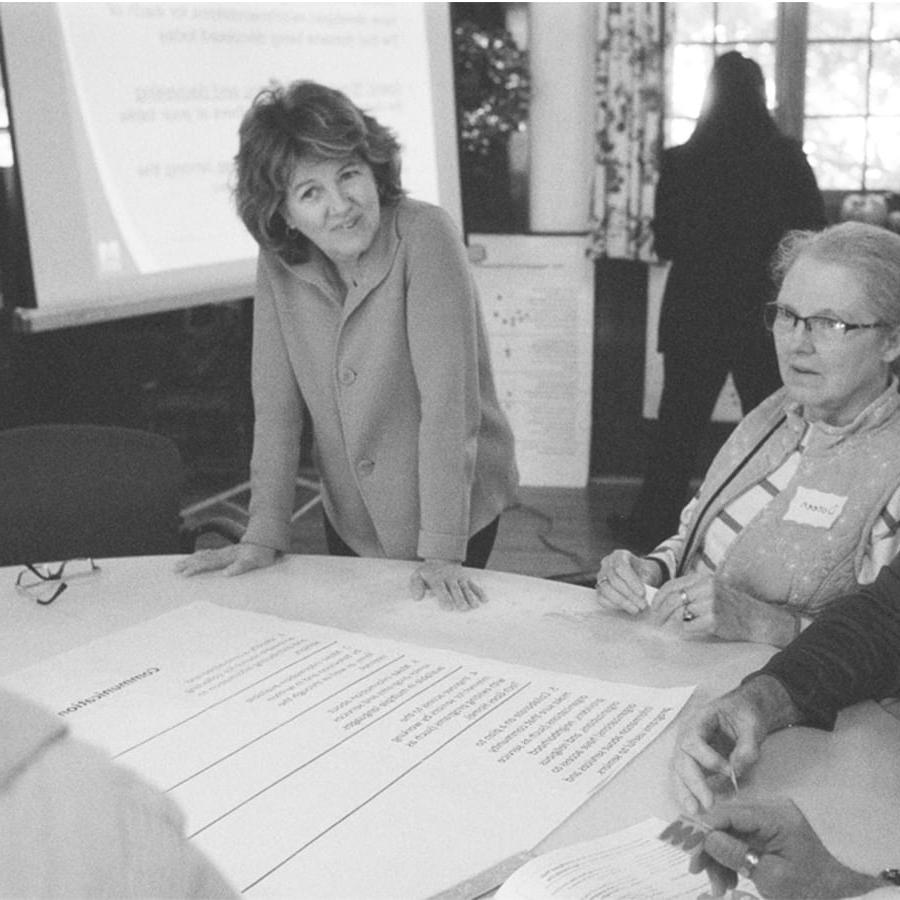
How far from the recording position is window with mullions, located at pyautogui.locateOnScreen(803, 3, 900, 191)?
4910 mm

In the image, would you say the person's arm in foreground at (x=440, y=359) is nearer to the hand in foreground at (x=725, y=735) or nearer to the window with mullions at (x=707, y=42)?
the hand in foreground at (x=725, y=735)

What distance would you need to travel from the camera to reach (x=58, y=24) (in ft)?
8.95

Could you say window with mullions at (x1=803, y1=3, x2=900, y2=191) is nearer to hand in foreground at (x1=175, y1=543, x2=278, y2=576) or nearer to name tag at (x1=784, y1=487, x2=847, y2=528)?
name tag at (x1=784, y1=487, x2=847, y2=528)

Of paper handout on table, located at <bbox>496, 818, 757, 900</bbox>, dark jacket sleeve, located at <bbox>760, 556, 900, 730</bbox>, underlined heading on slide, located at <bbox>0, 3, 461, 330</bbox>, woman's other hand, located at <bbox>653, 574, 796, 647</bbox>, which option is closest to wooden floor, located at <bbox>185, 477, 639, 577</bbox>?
underlined heading on slide, located at <bbox>0, 3, 461, 330</bbox>

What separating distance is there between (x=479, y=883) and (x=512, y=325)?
4.44 m

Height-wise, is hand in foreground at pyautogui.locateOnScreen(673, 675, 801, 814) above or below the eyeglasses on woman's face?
below

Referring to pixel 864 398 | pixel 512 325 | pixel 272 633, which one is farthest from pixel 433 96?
pixel 272 633

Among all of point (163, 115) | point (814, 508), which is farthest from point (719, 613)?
point (163, 115)

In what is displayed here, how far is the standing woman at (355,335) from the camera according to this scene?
69.2 inches

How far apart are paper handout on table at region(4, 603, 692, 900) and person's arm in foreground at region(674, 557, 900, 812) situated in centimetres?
7

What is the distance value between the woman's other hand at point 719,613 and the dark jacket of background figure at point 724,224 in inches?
104

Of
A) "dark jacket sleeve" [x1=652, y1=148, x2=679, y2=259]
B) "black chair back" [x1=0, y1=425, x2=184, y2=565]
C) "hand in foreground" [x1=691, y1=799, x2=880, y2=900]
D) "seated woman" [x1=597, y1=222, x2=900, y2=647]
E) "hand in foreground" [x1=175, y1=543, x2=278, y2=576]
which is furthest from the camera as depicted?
"dark jacket sleeve" [x1=652, y1=148, x2=679, y2=259]

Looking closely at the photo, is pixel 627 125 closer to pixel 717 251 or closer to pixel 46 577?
pixel 717 251

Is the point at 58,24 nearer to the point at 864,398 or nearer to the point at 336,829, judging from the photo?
the point at 864,398
